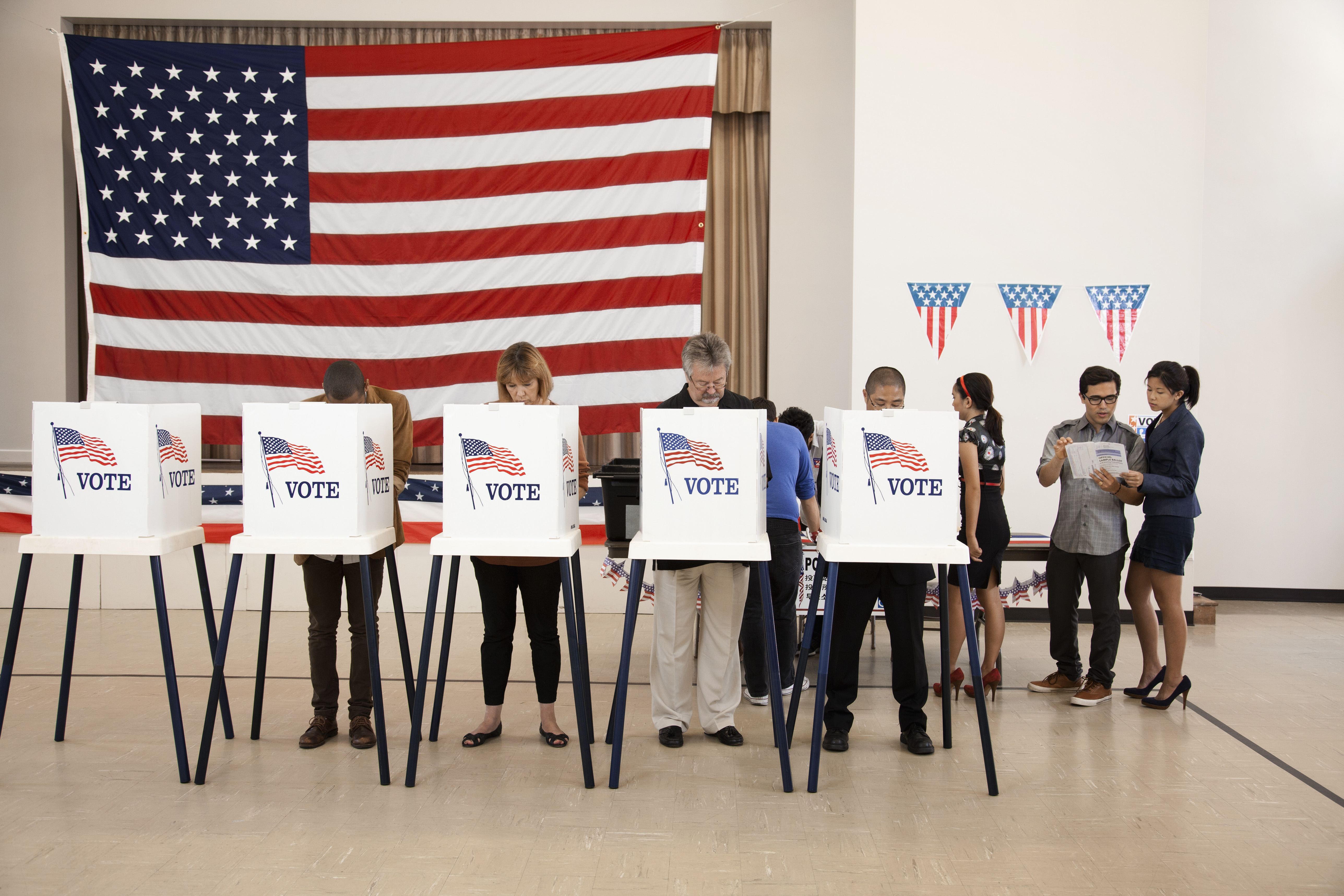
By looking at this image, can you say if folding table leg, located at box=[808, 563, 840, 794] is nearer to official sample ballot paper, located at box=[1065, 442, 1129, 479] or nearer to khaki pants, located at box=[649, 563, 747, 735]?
khaki pants, located at box=[649, 563, 747, 735]

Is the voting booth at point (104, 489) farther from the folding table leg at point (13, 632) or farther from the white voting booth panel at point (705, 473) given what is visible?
the white voting booth panel at point (705, 473)

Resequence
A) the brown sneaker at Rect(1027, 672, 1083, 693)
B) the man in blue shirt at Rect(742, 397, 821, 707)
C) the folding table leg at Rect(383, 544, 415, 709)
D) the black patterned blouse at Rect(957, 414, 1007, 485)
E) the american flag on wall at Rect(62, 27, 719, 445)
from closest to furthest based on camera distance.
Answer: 1. the folding table leg at Rect(383, 544, 415, 709)
2. the man in blue shirt at Rect(742, 397, 821, 707)
3. the black patterned blouse at Rect(957, 414, 1007, 485)
4. the brown sneaker at Rect(1027, 672, 1083, 693)
5. the american flag on wall at Rect(62, 27, 719, 445)

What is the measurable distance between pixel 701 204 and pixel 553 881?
13.7ft

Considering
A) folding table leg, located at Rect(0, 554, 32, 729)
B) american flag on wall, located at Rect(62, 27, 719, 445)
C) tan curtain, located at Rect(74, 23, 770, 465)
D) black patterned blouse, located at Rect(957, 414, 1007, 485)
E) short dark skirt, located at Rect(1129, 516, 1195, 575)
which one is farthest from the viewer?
tan curtain, located at Rect(74, 23, 770, 465)

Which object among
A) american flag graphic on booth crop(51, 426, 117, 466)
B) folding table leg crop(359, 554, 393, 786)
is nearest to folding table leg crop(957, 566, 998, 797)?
folding table leg crop(359, 554, 393, 786)

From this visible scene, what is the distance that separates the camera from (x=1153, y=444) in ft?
12.1

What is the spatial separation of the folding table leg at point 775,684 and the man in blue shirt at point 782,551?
588 millimetres

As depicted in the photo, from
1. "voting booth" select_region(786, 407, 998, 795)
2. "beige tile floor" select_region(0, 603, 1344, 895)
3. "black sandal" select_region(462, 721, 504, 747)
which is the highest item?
"voting booth" select_region(786, 407, 998, 795)

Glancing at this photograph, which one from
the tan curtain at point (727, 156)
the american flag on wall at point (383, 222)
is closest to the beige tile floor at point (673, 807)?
the american flag on wall at point (383, 222)

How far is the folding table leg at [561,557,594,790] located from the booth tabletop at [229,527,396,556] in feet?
1.91

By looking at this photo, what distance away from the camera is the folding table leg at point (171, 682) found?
2.80 meters

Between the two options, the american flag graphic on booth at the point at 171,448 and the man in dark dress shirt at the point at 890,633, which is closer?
the american flag graphic on booth at the point at 171,448

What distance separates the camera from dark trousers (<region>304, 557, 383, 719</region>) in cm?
311

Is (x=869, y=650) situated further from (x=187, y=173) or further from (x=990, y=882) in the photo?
(x=187, y=173)
